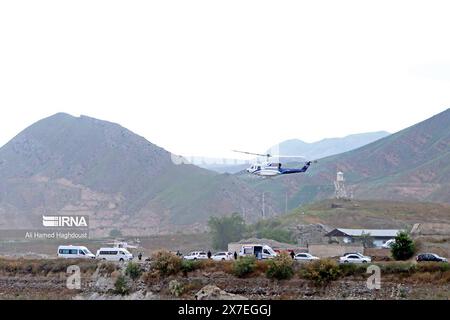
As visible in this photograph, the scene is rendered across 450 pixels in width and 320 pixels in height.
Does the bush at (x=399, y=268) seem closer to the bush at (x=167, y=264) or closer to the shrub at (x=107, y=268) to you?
the bush at (x=167, y=264)

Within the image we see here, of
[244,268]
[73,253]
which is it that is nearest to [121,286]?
[244,268]

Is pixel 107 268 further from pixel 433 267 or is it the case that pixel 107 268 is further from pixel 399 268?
pixel 433 267

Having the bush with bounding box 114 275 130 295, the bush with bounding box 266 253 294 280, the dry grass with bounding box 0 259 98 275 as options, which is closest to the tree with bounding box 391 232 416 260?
the bush with bounding box 266 253 294 280

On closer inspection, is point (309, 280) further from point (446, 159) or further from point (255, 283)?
point (446, 159)

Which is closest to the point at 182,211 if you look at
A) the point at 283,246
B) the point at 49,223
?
the point at 49,223

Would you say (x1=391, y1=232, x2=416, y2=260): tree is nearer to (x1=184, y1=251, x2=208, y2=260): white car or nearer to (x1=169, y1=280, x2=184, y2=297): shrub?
(x1=184, y1=251, x2=208, y2=260): white car
